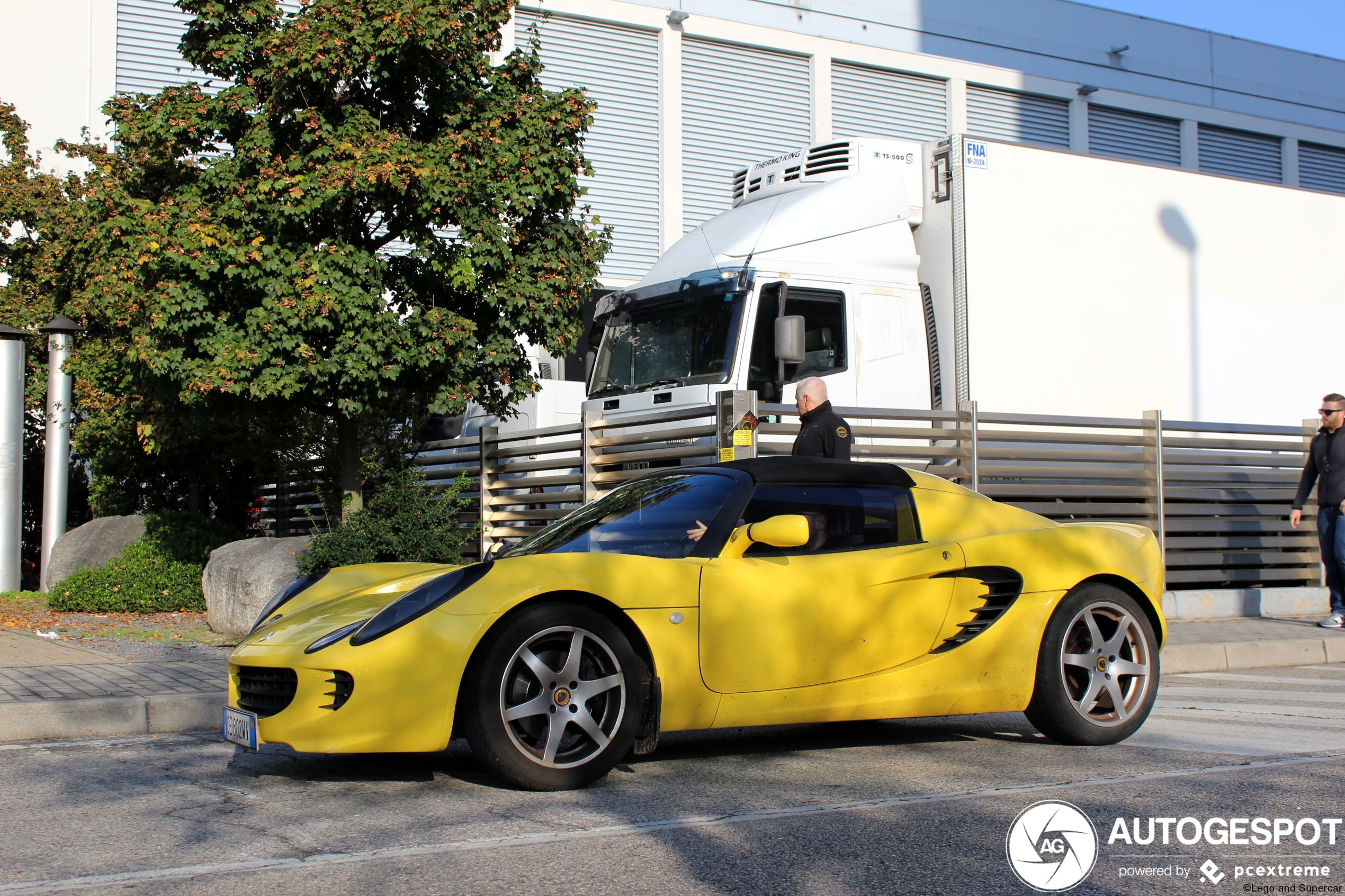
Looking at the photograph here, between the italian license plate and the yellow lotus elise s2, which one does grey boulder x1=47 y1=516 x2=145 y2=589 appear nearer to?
the yellow lotus elise s2

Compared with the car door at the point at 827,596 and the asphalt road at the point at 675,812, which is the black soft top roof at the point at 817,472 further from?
the asphalt road at the point at 675,812

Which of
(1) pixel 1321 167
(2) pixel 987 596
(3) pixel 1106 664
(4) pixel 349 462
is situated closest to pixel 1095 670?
(3) pixel 1106 664

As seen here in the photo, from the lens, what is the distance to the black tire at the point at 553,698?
4.36 meters

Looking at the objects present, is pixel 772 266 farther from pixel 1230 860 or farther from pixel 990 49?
pixel 990 49

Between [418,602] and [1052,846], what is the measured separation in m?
2.38

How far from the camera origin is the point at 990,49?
27.0 metres

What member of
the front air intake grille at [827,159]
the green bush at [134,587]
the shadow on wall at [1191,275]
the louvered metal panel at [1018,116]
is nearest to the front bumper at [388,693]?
the front air intake grille at [827,159]

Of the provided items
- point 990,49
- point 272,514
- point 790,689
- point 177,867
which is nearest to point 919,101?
point 990,49

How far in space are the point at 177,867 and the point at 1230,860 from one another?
10.2 ft

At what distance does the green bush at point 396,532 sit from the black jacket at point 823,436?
3486 mm

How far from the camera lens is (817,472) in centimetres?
533

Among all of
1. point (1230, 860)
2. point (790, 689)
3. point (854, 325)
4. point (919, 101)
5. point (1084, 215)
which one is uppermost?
point (919, 101)

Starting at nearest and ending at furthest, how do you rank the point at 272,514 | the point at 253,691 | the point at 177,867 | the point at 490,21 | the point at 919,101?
the point at 177,867, the point at 253,691, the point at 490,21, the point at 272,514, the point at 919,101

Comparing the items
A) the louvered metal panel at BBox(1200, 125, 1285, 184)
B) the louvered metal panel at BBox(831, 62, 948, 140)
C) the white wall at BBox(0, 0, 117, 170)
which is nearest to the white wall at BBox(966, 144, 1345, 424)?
the louvered metal panel at BBox(831, 62, 948, 140)
